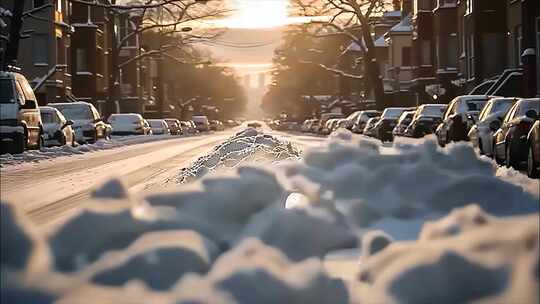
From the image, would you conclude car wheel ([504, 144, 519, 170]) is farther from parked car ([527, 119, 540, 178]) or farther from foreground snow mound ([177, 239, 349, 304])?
foreground snow mound ([177, 239, 349, 304])

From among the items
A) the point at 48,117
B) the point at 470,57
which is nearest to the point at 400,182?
the point at 48,117

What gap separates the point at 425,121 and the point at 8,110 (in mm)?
14862

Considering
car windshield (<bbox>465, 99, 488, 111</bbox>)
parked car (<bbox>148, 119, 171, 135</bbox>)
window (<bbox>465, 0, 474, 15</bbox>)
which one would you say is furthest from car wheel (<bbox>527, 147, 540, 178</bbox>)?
parked car (<bbox>148, 119, 171, 135</bbox>)

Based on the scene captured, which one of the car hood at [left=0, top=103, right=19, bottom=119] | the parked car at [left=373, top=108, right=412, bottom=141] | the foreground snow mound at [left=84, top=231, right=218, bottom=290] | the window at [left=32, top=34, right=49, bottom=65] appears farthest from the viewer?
the window at [left=32, top=34, right=49, bottom=65]

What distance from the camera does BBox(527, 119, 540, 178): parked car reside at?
17462 mm

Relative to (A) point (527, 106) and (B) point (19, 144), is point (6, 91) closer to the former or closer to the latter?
(B) point (19, 144)

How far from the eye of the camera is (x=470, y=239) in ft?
19.5

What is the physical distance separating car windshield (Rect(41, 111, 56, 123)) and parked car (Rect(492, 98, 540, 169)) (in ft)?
56.6

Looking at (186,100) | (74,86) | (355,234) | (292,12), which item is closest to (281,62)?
(186,100)

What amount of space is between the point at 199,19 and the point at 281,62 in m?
74.1

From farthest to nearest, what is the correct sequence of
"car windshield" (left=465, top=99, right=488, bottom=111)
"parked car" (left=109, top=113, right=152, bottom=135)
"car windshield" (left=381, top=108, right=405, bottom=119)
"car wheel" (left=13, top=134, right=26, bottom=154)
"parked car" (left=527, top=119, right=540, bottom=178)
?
1. "parked car" (left=109, top=113, right=152, bottom=135)
2. "car windshield" (left=381, top=108, right=405, bottom=119)
3. "car windshield" (left=465, top=99, right=488, bottom=111)
4. "car wheel" (left=13, top=134, right=26, bottom=154)
5. "parked car" (left=527, top=119, right=540, bottom=178)

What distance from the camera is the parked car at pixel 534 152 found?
17462 millimetres

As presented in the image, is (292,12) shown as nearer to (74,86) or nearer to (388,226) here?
(74,86)

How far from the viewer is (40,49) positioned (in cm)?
6419
